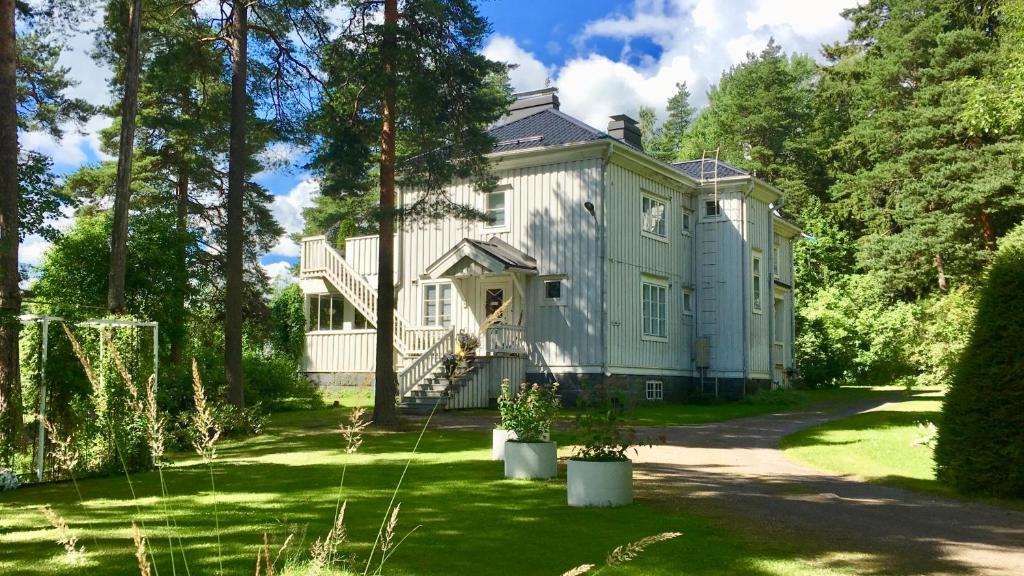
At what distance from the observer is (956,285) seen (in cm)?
3597

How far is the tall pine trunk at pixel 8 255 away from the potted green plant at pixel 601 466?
764cm

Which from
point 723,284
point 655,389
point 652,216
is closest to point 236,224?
point 652,216

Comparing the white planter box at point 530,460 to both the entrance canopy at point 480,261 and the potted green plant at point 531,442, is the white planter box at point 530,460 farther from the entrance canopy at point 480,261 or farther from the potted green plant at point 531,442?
the entrance canopy at point 480,261

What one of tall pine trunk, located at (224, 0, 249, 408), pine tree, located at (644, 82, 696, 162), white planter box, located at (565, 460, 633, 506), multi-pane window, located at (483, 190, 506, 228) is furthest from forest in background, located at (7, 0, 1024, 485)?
pine tree, located at (644, 82, 696, 162)

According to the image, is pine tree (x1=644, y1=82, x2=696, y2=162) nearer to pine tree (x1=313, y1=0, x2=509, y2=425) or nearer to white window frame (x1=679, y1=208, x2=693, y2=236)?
white window frame (x1=679, y1=208, x2=693, y2=236)

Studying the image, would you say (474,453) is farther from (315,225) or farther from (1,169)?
(315,225)

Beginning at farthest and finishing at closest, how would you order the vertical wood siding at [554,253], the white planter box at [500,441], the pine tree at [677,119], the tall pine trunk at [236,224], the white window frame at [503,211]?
the pine tree at [677,119], the white window frame at [503,211], the vertical wood siding at [554,253], the tall pine trunk at [236,224], the white planter box at [500,441]

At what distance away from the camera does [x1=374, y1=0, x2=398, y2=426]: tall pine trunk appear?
57.5 ft

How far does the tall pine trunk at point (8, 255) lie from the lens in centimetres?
1137

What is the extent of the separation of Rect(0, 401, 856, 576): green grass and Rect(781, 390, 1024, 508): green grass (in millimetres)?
4200

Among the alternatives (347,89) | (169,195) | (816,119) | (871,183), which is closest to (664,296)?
(347,89)

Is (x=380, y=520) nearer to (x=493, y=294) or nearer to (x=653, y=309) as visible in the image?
(x=493, y=294)

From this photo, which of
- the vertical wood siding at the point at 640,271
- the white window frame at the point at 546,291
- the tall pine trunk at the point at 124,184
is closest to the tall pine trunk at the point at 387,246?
the tall pine trunk at the point at 124,184

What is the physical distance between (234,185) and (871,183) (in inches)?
1342
